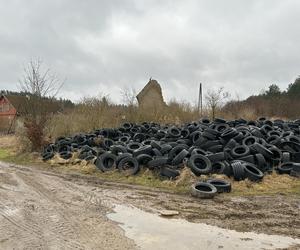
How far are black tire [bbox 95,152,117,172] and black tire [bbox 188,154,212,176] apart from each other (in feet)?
11.2

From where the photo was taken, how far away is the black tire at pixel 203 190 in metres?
9.56

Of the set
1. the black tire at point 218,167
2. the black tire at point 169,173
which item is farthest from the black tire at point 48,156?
the black tire at point 218,167

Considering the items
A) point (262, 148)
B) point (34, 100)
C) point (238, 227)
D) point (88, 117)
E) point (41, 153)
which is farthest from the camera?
point (88, 117)

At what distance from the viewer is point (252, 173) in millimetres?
11164

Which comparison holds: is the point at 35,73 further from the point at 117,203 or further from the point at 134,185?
the point at 117,203

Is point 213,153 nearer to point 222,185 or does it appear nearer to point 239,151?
point 239,151

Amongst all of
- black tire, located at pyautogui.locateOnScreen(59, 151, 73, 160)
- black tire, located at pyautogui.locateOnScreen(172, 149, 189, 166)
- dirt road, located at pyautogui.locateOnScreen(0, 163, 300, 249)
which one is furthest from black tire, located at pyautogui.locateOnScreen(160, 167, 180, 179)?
black tire, located at pyautogui.locateOnScreen(59, 151, 73, 160)

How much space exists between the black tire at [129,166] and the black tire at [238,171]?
3260 millimetres

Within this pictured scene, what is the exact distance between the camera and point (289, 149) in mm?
13383

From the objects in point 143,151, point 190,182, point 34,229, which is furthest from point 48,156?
point 34,229

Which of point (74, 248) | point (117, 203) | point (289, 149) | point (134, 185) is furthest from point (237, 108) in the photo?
point (74, 248)

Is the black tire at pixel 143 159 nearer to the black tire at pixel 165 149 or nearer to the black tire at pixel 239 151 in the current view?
the black tire at pixel 165 149

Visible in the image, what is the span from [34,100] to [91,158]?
8357 mm

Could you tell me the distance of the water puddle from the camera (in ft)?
20.0
